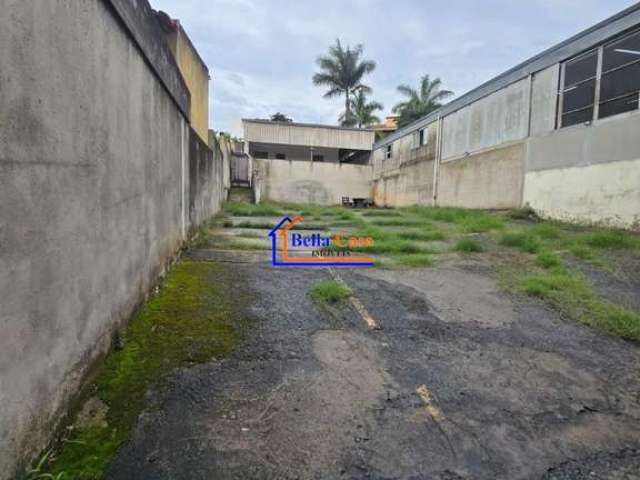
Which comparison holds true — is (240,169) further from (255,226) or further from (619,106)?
(619,106)

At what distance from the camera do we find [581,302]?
3518mm

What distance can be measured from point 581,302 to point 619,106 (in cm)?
703

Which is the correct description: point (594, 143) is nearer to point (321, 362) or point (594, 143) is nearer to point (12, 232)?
point (321, 362)

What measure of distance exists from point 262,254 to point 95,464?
4121mm

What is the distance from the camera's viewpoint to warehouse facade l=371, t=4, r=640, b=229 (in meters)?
7.70

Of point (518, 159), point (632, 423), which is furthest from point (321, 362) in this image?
point (518, 159)

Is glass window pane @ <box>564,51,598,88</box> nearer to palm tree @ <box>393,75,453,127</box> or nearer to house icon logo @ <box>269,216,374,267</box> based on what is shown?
house icon logo @ <box>269,216,374,267</box>

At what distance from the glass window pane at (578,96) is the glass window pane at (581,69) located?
177 mm

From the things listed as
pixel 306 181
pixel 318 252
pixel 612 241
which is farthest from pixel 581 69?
pixel 306 181

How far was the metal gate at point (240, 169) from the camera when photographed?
18062mm

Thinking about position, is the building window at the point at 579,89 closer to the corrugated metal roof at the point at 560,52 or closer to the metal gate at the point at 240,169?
→ the corrugated metal roof at the point at 560,52

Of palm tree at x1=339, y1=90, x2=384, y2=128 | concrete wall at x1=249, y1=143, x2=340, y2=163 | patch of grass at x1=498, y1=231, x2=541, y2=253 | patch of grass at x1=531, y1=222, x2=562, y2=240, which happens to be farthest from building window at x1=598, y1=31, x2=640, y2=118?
palm tree at x1=339, y1=90, x2=384, y2=128

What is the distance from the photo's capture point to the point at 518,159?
11.0 metres

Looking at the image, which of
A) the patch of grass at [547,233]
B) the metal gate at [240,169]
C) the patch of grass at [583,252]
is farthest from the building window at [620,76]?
the metal gate at [240,169]
